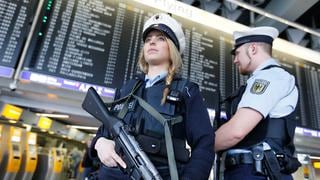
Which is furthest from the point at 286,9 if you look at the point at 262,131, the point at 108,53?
the point at 262,131

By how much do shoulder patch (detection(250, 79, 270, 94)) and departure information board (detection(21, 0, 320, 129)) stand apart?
74 centimetres

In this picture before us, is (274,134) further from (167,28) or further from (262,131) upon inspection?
(167,28)

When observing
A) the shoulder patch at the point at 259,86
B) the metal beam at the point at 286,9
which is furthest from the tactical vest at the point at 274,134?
the metal beam at the point at 286,9

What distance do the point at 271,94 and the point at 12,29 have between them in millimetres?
1665

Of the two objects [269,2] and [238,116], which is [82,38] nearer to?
[238,116]

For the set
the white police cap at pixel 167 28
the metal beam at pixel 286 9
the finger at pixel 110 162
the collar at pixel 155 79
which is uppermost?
the metal beam at pixel 286 9

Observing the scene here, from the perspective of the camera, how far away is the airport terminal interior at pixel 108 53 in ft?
5.84

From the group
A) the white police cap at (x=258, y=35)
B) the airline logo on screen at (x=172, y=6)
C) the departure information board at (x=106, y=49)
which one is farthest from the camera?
the airline logo on screen at (x=172, y=6)

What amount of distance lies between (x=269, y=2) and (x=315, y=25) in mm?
878

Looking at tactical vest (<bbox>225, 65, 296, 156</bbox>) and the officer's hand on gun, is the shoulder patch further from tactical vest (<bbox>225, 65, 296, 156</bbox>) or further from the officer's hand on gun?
the officer's hand on gun

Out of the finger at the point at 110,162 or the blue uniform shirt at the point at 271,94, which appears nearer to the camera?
the finger at the point at 110,162

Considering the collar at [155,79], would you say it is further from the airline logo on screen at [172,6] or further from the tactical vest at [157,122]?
the airline logo on screen at [172,6]

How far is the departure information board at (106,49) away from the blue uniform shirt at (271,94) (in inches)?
28.2

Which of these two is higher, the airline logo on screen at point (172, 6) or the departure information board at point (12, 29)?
the airline logo on screen at point (172, 6)
